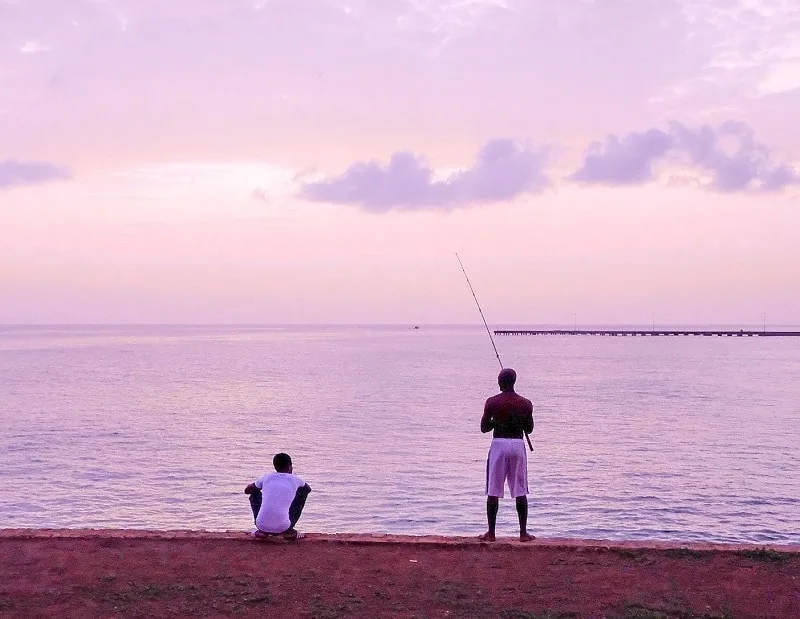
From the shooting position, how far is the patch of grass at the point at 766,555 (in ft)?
26.0

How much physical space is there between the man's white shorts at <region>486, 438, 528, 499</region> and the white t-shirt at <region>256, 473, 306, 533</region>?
2179mm

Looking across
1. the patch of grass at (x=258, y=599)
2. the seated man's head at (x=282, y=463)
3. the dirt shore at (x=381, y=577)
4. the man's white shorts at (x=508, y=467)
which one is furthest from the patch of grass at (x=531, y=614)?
the seated man's head at (x=282, y=463)

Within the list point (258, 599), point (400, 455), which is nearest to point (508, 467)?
point (258, 599)

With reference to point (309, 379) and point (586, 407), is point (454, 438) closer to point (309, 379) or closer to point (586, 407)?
point (586, 407)

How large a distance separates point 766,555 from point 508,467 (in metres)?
2.69

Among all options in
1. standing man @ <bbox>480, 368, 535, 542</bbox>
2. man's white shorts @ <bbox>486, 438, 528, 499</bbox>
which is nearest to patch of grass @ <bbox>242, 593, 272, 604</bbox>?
standing man @ <bbox>480, 368, 535, 542</bbox>

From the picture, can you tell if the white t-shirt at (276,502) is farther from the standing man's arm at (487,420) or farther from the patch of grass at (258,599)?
the standing man's arm at (487,420)

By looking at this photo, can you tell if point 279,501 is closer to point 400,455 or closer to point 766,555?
point 766,555

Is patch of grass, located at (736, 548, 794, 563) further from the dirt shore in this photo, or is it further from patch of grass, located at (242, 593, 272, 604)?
patch of grass, located at (242, 593, 272, 604)

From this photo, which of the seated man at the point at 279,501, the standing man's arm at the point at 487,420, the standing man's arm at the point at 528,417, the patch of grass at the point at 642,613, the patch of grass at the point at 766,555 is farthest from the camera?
the standing man's arm at the point at 487,420

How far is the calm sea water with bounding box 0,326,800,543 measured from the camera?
19141 mm

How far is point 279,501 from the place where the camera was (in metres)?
8.75

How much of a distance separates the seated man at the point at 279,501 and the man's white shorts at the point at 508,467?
2099 millimetres

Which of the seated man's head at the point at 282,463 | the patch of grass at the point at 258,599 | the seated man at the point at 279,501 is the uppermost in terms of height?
the seated man's head at the point at 282,463
